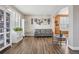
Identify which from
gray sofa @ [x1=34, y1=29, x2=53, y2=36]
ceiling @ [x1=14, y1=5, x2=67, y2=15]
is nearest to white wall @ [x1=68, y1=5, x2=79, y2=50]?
ceiling @ [x1=14, y1=5, x2=67, y2=15]

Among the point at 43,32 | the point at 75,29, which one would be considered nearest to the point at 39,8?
the point at 75,29

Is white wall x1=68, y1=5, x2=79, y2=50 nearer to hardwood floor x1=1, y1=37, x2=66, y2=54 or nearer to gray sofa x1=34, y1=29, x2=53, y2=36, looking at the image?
hardwood floor x1=1, y1=37, x2=66, y2=54

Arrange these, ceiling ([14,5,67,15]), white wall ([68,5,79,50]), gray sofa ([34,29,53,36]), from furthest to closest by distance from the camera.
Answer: gray sofa ([34,29,53,36]) < ceiling ([14,5,67,15]) < white wall ([68,5,79,50])

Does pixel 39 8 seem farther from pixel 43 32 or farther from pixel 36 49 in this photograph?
pixel 43 32

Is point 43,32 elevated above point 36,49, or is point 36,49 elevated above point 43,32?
point 43,32

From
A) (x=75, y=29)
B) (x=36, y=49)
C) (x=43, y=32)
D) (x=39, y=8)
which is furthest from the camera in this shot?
(x=43, y=32)

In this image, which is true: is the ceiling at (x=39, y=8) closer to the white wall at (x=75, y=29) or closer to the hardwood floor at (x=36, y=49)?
the white wall at (x=75, y=29)

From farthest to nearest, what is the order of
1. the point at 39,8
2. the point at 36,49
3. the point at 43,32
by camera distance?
the point at 43,32 → the point at 39,8 → the point at 36,49

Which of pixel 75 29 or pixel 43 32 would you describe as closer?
pixel 75 29

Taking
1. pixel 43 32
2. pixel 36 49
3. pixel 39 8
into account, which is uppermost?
→ pixel 39 8
